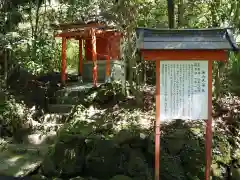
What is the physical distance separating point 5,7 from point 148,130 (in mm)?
6410

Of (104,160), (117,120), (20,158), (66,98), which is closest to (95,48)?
(66,98)

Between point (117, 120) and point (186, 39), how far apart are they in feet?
11.2

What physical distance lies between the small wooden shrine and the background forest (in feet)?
1.63

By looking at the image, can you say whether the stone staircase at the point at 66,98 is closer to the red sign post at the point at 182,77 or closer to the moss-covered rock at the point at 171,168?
the moss-covered rock at the point at 171,168

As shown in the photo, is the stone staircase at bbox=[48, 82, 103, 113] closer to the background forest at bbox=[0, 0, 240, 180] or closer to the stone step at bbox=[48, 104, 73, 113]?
the stone step at bbox=[48, 104, 73, 113]

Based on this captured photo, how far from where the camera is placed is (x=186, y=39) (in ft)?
17.3

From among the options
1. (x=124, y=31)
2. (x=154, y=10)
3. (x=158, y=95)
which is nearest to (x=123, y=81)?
(x=124, y=31)

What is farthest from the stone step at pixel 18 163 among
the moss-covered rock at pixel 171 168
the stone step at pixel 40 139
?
the moss-covered rock at pixel 171 168

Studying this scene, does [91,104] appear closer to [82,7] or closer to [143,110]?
[143,110]

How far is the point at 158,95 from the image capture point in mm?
5359

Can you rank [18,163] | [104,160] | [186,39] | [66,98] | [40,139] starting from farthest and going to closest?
[66,98], [40,139], [18,163], [104,160], [186,39]

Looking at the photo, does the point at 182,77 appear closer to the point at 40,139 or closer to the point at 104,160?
the point at 104,160

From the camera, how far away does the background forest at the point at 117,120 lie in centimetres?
648

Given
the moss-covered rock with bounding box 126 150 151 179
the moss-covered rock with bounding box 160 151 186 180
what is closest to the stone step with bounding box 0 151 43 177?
the moss-covered rock with bounding box 126 150 151 179
